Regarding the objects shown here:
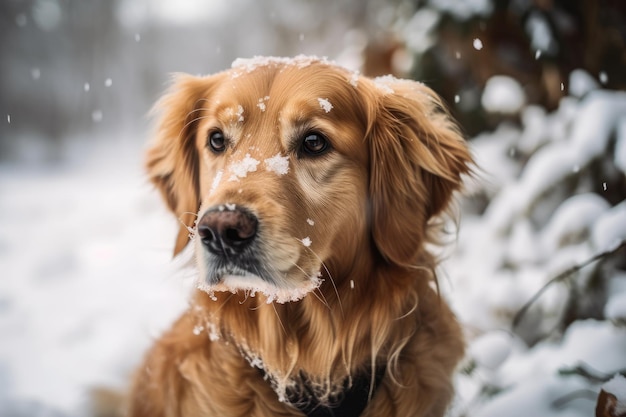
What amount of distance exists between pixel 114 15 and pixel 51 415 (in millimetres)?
7518

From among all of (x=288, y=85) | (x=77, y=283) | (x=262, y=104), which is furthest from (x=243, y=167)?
(x=77, y=283)

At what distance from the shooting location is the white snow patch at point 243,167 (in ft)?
5.41

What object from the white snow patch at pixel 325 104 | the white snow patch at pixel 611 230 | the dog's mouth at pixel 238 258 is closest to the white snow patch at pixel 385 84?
the white snow patch at pixel 325 104

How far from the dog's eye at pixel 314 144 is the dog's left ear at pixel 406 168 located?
0.78 feet

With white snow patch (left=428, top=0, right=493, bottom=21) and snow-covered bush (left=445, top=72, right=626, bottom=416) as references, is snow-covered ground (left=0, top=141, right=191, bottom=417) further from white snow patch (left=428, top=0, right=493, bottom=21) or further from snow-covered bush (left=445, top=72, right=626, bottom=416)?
white snow patch (left=428, top=0, right=493, bottom=21)

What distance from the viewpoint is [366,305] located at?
1.92 m

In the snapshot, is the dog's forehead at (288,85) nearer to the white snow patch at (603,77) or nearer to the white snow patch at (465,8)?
the white snow patch at (465,8)

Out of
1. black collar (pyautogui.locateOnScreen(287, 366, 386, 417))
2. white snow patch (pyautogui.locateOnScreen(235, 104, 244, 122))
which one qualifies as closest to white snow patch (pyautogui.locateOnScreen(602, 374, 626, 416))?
black collar (pyautogui.locateOnScreen(287, 366, 386, 417))

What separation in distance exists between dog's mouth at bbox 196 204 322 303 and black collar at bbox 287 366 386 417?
547 millimetres

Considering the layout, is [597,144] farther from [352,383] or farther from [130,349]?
[130,349]

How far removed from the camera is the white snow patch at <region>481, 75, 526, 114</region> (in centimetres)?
371

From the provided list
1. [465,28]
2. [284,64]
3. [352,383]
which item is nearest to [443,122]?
[284,64]

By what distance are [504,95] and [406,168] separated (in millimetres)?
2174

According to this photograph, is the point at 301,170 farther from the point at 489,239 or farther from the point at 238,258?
the point at 489,239
